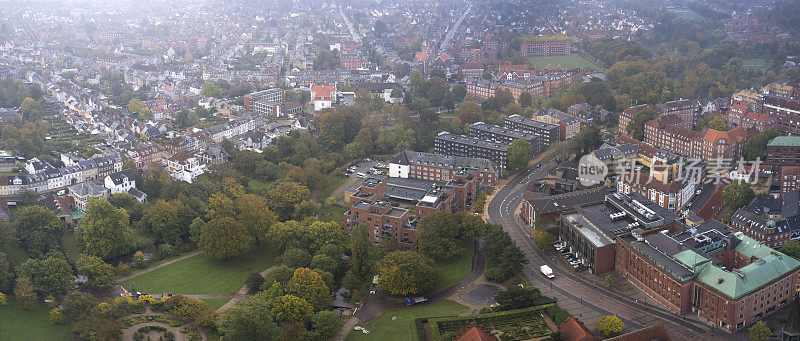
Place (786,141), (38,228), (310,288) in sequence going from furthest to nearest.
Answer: (786,141) < (38,228) < (310,288)

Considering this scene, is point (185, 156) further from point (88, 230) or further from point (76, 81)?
point (76, 81)

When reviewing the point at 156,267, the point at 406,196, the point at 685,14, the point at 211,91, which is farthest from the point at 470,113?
the point at 685,14

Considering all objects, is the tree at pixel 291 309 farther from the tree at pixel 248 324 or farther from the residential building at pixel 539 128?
the residential building at pixel 539 128

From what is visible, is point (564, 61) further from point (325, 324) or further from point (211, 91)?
point (325, 324)

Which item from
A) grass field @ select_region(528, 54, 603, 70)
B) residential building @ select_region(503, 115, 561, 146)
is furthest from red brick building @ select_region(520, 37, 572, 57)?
residential building @ select_region(503, 115, 561, 146)

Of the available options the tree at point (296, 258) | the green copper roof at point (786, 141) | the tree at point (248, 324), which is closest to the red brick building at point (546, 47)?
the green copper roof at point (786, 141)

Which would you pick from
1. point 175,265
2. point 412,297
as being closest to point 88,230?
point 175,265
